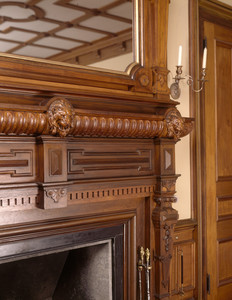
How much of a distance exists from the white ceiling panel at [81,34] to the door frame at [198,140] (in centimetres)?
88

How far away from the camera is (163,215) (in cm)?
206

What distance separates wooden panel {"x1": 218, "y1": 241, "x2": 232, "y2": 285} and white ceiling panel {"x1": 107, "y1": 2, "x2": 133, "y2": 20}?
5.80 feet

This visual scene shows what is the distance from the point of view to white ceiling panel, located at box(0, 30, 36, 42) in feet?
5.41

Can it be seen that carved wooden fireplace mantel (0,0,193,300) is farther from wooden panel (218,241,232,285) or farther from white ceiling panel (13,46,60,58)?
wooden panel (218,241,232,285)

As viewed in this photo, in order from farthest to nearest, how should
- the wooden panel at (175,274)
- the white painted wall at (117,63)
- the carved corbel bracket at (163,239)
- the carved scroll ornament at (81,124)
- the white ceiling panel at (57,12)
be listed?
the wooden panel at (175,274) → the carved corbel bracket at (163,239) → the white painted wall at (117,63) → the white ceiling panel at (57,12) → the carved scroll ornament at (81,124)

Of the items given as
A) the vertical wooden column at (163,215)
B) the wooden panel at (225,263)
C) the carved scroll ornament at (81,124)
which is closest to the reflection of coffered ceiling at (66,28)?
the carved scroll ornament at (81,124)

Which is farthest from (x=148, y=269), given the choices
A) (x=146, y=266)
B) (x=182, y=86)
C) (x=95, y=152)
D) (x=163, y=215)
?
(x=182, y=86)

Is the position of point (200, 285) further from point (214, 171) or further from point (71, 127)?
point (71, 127)

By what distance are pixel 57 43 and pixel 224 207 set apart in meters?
1.78

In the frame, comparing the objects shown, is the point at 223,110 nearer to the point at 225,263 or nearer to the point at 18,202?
the point at 225,263

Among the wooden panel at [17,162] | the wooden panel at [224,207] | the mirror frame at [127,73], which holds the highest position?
the mirror frame at [127,73]

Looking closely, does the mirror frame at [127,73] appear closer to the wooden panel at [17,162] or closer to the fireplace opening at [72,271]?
the wooden panel at [17,162]

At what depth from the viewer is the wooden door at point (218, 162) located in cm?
269

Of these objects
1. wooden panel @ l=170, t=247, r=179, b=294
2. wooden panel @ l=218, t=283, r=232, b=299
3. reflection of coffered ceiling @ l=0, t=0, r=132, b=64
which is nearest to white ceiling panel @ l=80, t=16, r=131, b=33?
reflection of coffered ceiling @ l=0, t=0, r=132, b=64
